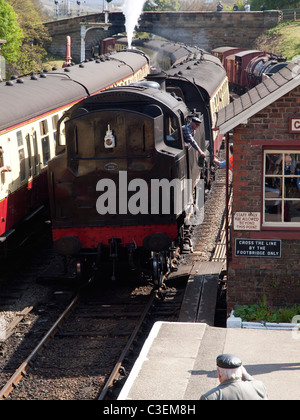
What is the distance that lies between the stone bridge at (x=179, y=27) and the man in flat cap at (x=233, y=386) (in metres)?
55.5

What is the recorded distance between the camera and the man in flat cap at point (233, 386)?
16.3 feet

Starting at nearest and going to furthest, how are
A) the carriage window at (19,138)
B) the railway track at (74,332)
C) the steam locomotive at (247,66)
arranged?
the railway track at (74,332) < the carriage window at (19,138) < the steam locomotive at (247,66)

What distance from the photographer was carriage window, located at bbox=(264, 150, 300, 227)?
978cm

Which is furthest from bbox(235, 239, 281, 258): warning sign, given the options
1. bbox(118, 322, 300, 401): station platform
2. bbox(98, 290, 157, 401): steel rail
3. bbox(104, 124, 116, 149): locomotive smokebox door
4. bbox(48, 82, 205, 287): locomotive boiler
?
bbox(104, 124, 116, 149): locomotive smokebox door

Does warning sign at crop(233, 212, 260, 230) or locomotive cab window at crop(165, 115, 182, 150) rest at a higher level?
locomotive cab window at crop(165, 115, 182, 150)

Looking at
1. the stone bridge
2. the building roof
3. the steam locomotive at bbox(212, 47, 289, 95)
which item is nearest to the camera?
the building roof

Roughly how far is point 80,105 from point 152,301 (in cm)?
338

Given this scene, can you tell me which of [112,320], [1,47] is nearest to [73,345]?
[112,320]

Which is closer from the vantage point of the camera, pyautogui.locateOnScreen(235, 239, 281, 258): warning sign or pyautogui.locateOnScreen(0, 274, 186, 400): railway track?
pyautogui.locateOnScreen(0, 274, 186, 400): railway track

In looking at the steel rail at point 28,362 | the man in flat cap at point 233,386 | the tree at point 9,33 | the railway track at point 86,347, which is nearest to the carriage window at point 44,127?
the railway track at point 86,347

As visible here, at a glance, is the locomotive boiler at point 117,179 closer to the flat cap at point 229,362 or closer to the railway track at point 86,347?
the railway track at point 86,347

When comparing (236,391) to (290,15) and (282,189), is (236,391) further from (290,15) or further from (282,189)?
(290,15)

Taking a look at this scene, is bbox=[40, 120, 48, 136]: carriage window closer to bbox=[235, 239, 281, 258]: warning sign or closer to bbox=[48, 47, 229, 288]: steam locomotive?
bbox=[48, 47, 229, 288]: steam locomotive
